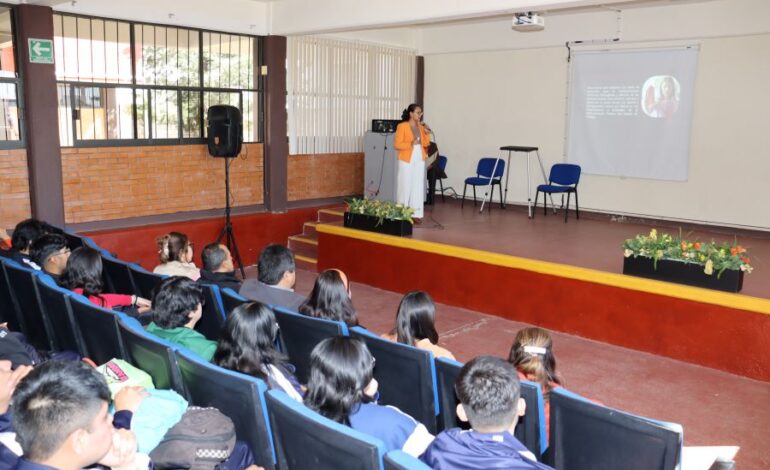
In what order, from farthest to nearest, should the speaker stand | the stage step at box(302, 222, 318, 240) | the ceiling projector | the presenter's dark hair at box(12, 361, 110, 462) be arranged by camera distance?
the stage step at box(302, 222, 318, 240), the speaker stand, the ceiling projector, the presenter's dark hair at box(12, 361, 110, 462)

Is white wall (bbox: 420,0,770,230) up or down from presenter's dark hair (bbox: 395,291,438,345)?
up

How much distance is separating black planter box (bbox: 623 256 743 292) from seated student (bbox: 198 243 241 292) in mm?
3429

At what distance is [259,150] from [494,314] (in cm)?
423

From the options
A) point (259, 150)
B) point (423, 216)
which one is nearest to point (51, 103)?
point (259, 150)

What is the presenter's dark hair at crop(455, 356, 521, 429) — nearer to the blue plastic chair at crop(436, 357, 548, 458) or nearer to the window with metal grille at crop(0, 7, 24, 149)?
the blue plastic chair at crop(436, 357, 548, 458)

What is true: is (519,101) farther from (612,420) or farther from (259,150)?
(612,420)

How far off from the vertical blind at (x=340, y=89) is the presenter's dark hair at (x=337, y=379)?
7.52 metres

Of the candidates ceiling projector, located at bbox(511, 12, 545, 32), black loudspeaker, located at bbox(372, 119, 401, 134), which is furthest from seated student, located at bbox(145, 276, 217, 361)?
black loudspeaker, located at bbox(372, 119, 401, 134)

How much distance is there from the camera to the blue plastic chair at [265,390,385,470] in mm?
1990

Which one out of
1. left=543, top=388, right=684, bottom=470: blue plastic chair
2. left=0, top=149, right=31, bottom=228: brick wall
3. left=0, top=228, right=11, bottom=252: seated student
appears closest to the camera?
left=543, top=388, right=684, bottom=470: blue plastic chair

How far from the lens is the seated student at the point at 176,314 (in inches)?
128

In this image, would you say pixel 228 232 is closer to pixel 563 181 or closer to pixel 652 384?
pixel 563 181

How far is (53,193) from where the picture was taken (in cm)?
730

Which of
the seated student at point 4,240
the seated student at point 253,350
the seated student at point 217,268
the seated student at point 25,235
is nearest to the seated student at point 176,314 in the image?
the seated student at point 253,350
